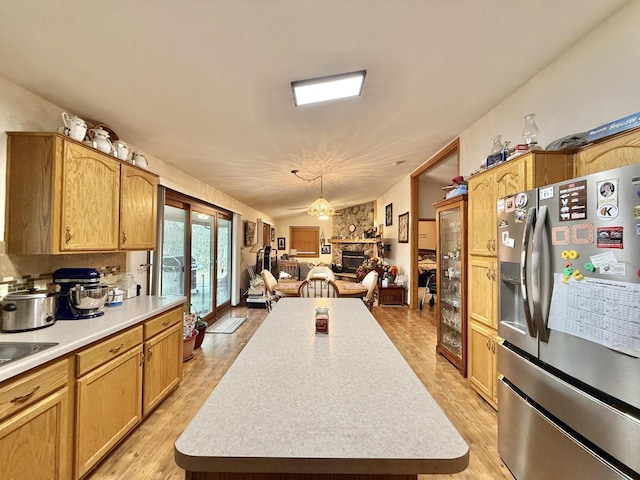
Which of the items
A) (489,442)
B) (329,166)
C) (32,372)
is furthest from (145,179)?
(489,442)

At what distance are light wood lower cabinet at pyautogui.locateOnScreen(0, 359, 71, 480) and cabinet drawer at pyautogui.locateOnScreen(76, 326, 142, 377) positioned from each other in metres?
0.08

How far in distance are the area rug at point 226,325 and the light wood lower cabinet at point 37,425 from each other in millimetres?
2819

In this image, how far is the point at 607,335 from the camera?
3.60 feet

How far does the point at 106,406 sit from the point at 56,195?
1.29 metres

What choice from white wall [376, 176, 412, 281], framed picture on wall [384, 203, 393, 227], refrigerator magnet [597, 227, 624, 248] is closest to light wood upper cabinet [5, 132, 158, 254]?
refrigerator magnet [597, 227, 624, 248]

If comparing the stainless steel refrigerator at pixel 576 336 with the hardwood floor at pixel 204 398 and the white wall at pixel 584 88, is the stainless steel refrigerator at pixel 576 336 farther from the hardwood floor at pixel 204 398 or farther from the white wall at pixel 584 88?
the white wall at pixel 584 88

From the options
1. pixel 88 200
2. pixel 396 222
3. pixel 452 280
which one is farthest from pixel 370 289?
pixel 396 222

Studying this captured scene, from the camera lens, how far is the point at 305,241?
34.2 ft

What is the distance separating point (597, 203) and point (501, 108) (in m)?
1.94

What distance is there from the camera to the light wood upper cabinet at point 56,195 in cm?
163

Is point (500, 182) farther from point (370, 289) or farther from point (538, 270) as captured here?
point (370, 289)

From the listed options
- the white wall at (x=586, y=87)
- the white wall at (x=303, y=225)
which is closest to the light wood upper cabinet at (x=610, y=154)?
the white wall at (x=586, y=87)

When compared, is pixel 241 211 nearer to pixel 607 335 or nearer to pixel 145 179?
pixel 145 179

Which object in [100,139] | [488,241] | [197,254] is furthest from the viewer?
[197,254]
